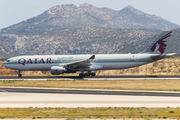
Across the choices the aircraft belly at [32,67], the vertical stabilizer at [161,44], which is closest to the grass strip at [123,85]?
the vertical stabilizer at [161,44]

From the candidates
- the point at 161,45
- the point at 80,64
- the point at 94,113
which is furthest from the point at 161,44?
the point at 94,113

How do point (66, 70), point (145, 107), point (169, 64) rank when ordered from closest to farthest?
point (145, 107) < point (66, 70) < point (169, 64)

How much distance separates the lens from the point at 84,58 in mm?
50312

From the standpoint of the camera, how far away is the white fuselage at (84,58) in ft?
159

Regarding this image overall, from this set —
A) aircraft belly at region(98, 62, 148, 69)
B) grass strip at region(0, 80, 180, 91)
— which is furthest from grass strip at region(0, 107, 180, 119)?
aircraft belly at region(98, 62, 148, 69)

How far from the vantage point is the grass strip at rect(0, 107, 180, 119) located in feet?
57.8

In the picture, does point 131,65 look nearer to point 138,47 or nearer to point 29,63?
point 29,63

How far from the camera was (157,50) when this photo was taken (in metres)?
48.8

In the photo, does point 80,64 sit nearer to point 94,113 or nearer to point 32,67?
point 32,67

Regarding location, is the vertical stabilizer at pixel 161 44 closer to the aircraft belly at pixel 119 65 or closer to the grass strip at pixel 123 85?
the aircraft belly at pixel 119 65

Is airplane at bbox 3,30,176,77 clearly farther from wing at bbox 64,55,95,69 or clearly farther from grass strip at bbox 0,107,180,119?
grass strip at bbox 0,107,180,119

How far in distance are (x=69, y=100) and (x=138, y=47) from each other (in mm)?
164899

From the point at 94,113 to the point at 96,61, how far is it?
31129mm

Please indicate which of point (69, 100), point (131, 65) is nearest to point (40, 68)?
point (131, 65)
